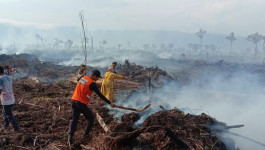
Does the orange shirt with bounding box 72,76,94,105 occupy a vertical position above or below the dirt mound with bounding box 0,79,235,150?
above

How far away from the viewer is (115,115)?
276 inches

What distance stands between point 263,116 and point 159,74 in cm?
1144

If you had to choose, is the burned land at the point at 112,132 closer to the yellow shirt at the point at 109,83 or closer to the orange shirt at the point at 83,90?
the yellow shirt at the point at 109,83

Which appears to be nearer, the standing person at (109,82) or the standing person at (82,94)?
the standing person at (82,94)

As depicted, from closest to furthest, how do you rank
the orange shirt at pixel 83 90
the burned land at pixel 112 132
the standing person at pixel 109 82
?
1. the burned land at pixel 112 132
2. the orange shirt at pixel 83 90
3. the standing person at pixel 109 82

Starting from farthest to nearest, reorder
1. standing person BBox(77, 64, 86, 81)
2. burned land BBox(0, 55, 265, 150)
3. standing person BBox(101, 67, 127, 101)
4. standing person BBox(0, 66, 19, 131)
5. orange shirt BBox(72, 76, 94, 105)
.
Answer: standing person BBox(77, 64, 86, 81), standing person BBox(101, 67, 127, 101), standing person BBox(0, 66, 19, 131), orange shirt BBox(72, 76, 94, 105), burned land BBox(0, 55, 265, 150)

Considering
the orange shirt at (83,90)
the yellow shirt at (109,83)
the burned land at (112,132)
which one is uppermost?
the orange shirt at (83,90)

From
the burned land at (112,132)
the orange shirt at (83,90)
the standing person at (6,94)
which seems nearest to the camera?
the burned land at (112,132)

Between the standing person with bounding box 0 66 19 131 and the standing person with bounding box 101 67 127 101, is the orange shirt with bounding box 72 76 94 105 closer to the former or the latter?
the standing person with bounding box 0 66 19 131

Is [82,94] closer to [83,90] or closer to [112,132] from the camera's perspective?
[83,90]

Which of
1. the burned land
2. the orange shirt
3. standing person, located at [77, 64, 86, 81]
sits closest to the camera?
the burned land

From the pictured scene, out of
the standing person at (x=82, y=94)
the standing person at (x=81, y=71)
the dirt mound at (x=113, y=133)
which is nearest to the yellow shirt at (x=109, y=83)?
the dirt mound at (x=113, y=133)

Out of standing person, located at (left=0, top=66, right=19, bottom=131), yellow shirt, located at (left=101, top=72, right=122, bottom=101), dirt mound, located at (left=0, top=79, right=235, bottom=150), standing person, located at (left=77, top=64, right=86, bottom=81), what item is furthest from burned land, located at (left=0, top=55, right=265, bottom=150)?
standing person, located at (left=77, top=64, right=86, bottom=81)

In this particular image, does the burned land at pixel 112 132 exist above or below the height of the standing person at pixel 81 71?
below
